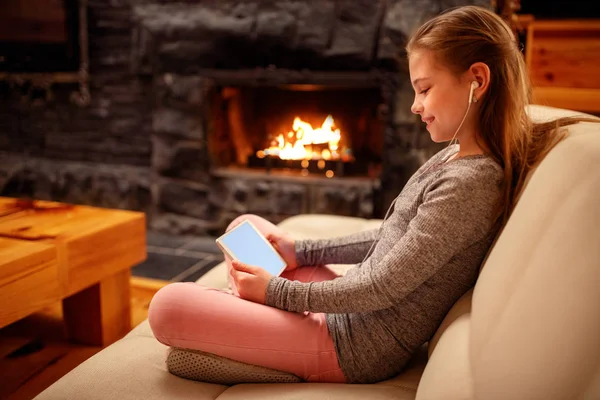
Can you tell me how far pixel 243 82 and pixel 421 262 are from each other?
6.70 feet

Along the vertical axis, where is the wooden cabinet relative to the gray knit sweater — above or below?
above

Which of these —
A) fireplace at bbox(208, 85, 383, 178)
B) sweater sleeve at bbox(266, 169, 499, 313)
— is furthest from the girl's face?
fireplace at bbox(208, 85, 383, 178)

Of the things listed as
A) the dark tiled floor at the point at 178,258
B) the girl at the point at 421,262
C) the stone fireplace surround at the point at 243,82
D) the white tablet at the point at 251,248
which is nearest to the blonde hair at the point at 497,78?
the girl at the point at 421,262

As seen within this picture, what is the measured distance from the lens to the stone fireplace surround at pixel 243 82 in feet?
8.57

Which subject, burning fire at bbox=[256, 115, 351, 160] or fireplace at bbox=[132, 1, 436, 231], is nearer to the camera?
fireplace at bbox=[132, 1, 436, 231]

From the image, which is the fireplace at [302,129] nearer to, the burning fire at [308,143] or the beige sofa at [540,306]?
the burning fire at [308,143]

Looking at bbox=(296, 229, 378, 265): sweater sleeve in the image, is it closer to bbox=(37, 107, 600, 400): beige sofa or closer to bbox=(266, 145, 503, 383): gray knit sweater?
bbox=(266, 145, 503, 383): gray knit sweater

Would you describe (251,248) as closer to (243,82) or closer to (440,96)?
(440,96)

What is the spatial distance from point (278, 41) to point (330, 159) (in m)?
0.63

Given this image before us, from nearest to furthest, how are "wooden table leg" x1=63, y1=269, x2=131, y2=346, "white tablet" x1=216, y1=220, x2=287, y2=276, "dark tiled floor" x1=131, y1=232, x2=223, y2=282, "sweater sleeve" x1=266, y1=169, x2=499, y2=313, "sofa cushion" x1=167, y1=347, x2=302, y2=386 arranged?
1. "sweater sleeve" x1=266, y1=169, x2=499, y2=313
2. "sofa cushion" x1=167, y1=347, x2=302, y2=386
3. "white tablet" x1=216, y1=220, x2=287, y2=276
4. "wooden table leg" x1=63, y1=269, x2=131, y2=346
5. "dark tiled floor" x1=131, y1=232, x2=223, y2=282

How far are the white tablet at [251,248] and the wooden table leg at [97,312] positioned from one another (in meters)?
0.71

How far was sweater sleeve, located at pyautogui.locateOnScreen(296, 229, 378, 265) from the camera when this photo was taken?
1.34 metres

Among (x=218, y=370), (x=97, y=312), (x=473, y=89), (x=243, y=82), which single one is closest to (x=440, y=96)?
(x=473, y=89)

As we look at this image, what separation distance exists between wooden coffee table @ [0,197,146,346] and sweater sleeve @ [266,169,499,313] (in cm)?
87
